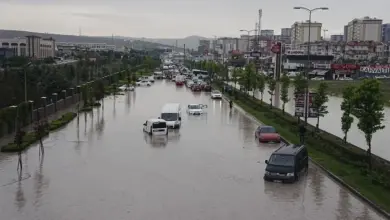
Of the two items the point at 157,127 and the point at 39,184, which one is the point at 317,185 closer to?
the point at 39,184

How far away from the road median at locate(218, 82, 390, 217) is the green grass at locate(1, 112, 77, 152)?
11696 millimetres

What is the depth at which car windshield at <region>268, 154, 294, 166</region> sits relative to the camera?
1716 cm

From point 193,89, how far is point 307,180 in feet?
143

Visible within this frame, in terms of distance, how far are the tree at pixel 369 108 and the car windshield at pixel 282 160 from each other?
3477 mm

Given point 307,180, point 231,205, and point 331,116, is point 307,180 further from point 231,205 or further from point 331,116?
point 331,116

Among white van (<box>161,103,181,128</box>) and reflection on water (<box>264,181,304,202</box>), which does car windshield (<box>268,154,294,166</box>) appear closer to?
reflection on water (<box>264,181,304,202</box>)

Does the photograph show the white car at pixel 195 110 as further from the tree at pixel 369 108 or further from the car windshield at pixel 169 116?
the tree at pixel 369 108

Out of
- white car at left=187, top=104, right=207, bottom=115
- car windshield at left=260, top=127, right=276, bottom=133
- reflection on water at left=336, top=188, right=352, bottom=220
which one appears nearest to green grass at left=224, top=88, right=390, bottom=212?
reflection on water at left=336, top=188, right=352, bottom=220

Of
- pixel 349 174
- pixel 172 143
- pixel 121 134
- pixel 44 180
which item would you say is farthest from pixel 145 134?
pixel 349 174

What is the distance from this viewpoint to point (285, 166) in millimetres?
17016

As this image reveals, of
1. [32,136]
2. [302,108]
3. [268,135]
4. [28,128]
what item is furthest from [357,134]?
[28,128]

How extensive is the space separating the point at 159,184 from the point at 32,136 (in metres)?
10.8

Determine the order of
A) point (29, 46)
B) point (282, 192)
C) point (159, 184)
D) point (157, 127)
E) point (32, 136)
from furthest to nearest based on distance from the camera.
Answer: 1. point (29, 46)
2. point (157, 127)
3. point (32, 136)
4. point (159, 184)
5. point (282, 192)

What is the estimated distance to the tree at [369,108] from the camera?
62.6ft
